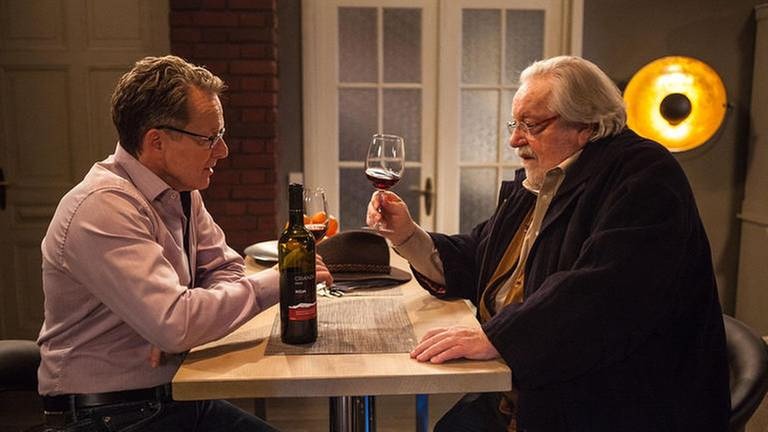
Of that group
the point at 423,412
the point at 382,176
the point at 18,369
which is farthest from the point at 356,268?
the point at 18,369

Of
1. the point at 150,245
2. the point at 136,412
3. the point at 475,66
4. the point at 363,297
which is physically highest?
the point at 475,66

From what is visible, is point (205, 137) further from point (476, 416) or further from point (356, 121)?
point (356, 121)

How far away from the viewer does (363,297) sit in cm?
175

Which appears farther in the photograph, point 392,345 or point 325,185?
point 325,185

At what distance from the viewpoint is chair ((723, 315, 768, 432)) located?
1.54 metres

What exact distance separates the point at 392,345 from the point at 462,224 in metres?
2.75

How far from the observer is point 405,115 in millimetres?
3926

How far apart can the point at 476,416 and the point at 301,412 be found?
4.92 feet

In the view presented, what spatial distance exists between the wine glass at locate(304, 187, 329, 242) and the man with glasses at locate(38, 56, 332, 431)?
9.8 inches

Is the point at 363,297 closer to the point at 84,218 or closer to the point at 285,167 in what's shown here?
the point at 84,218

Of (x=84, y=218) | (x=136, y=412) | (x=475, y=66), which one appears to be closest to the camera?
(x=84, y=218)

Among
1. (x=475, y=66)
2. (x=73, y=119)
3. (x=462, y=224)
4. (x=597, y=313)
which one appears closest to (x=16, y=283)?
(x=73, y=119)

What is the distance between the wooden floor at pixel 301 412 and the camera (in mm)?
3023

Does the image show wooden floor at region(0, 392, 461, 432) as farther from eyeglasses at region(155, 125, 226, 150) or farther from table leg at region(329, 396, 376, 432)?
eyeglasses at region(155, 125, 226, 150)
